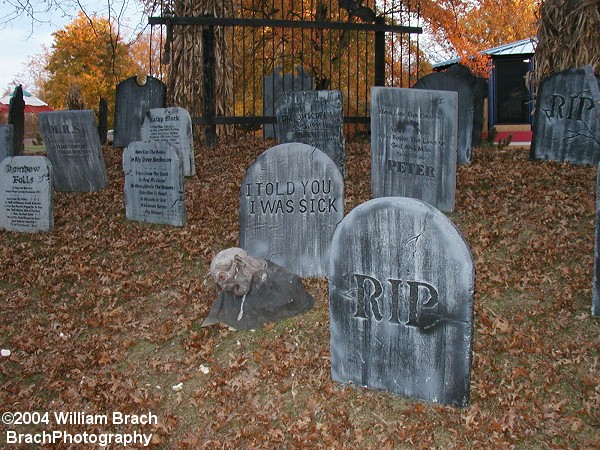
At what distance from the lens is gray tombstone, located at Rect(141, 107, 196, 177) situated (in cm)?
1066

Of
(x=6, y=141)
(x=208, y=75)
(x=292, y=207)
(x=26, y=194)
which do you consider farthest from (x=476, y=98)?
(x=6, y=141)

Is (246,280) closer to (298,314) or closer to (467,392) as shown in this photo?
(298,314)

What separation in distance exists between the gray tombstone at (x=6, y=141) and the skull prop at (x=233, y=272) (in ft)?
23.5

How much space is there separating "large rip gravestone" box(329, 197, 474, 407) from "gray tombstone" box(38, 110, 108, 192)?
7.19 m

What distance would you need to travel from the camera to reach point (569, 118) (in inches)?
378

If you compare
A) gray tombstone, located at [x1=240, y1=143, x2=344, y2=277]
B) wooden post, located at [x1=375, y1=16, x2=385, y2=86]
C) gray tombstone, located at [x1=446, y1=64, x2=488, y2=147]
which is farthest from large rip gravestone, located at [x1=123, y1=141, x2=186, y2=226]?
wooden post, located at [x1=375, y1=16, x2=385, y2=86]

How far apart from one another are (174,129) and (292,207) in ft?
15.4

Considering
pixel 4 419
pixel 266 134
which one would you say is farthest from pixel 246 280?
pixel 266 134

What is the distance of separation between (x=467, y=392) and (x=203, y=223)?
196 inches

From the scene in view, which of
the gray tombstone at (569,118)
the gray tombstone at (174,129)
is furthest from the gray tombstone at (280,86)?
the gray tombstone at (569,118)

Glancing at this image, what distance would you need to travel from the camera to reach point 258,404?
189 inches

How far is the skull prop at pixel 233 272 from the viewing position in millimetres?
5902

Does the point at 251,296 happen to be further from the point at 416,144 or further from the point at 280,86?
the point at 280,86

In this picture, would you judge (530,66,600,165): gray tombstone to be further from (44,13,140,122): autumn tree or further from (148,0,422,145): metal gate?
(44,13,140,122): autumn tree
